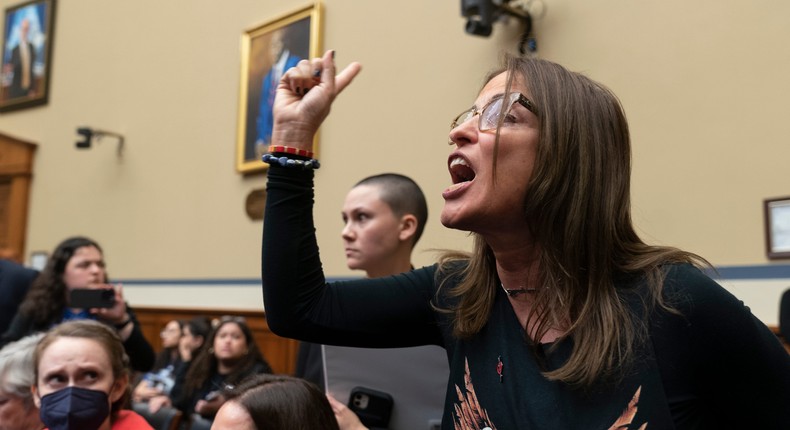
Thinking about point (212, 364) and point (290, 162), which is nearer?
point (290, 162)

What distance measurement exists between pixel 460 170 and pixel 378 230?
1.43 metres

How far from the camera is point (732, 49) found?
4.38 m

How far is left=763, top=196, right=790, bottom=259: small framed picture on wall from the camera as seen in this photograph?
13.3ft

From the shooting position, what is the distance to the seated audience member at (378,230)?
2686mm

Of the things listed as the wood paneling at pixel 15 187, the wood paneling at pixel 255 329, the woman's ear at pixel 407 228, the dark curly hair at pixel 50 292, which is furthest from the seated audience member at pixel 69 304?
the wood paneling at pixel 15 187

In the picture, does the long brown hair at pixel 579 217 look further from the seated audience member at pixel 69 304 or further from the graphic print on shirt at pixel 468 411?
the seated audience member at pixel 69 304

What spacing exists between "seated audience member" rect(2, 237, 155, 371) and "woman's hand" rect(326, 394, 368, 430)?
1.58 meters

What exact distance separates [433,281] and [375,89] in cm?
540

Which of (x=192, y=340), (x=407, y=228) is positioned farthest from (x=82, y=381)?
(x=192, y=340)

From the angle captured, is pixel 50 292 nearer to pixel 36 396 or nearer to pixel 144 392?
pixel 36 396

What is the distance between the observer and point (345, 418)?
1.89m

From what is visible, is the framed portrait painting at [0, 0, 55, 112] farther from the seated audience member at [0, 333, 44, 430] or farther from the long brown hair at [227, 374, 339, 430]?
the long brown hair at [227, 374, 339, 430]

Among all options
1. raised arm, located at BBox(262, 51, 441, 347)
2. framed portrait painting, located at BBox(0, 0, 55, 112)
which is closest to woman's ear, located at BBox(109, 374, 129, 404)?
raised arm, located at BBox(262, 51, 441, 347)

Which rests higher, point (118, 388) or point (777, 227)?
point (777, 227)
